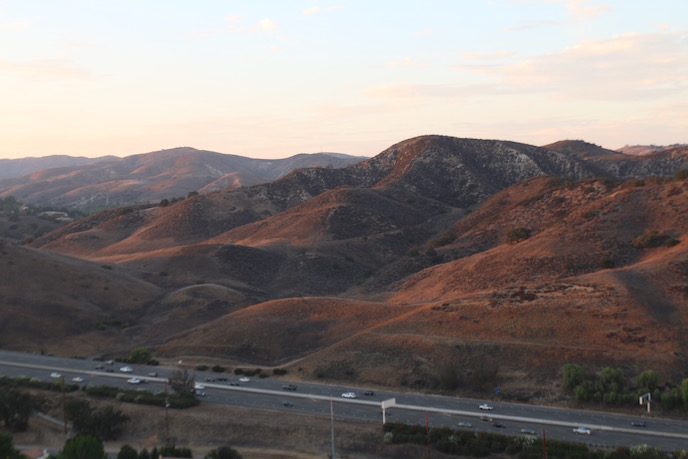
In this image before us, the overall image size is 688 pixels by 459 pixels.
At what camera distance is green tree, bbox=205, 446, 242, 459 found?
44441mm

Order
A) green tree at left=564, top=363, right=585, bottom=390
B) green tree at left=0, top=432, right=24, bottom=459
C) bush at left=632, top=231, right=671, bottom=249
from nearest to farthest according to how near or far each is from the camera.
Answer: green tree at left=0, top=432, right=24, bottom=459
green tree at left=564, top=363, right=585, bottom=390
bush at left=632, top=231, right=671, bottom=249

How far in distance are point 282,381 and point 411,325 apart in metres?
17.1

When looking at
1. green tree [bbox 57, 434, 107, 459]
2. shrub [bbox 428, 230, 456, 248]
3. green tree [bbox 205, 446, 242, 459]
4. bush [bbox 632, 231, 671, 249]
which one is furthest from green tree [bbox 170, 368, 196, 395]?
shrub [bbox 428, 230, 456, 248]

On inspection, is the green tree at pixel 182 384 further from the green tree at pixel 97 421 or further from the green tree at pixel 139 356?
the green tree at pixel 139 356

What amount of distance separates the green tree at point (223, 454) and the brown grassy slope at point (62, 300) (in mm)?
43141

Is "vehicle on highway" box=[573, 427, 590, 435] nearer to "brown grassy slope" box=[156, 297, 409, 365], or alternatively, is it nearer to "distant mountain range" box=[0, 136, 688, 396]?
"distant mountain range" box=[0, 136, 688, 396]

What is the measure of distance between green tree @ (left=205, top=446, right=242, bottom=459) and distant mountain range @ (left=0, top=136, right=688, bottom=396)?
21.6 m

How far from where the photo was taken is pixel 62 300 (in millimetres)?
95312

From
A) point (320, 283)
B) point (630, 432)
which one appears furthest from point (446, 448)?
point (320, 283)

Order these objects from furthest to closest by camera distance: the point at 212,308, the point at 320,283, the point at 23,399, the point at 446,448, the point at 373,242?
the point at 373,242 → the point at 320,283 → the point at 212,308 → the point at 23,399 → the point at 446,448

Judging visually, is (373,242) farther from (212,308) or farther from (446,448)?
(446,448)

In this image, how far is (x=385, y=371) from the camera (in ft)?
215

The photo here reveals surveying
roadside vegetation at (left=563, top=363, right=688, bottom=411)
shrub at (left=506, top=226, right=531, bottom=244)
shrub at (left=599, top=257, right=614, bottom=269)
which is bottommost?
roadside vegetation at (left=563, top=363, right=688, bottom=411)

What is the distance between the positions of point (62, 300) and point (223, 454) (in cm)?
6081
